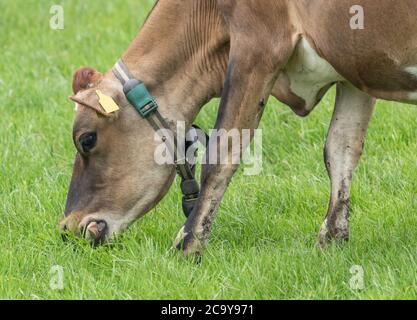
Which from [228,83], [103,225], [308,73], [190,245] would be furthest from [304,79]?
[103,225]

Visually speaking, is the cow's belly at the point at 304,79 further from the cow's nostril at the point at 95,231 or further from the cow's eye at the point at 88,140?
the cow's nostril at the point at 95,231

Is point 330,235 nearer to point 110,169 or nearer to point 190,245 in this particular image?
point 190,245

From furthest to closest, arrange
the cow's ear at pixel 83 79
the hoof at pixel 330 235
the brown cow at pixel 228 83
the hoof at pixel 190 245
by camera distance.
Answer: the cow's ear at pixel 83 79
the hoof at pixel 330 235
the hoof at pixel 190 245
the brown cow at pixel 228 83

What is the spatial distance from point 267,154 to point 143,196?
5.71 feet

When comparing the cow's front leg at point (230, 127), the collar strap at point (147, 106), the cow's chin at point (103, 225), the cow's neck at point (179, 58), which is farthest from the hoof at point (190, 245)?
the cow's neck at point (179, 58)

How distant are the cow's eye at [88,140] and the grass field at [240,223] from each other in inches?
22.0

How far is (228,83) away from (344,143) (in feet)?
3.32

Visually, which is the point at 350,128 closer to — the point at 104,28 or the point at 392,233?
the point at 392,233

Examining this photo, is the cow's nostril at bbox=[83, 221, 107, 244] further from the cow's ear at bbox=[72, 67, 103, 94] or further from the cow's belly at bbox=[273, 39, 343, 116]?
the cow's belly at bbox=[273, 39, 343, 116]

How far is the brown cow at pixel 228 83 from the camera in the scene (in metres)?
5.83

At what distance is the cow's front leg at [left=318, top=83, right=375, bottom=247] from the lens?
21.8ft

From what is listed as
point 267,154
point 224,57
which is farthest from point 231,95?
point 267,154

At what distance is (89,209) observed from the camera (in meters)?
6.52

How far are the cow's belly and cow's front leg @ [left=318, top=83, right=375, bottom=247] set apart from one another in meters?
A: 0.34
